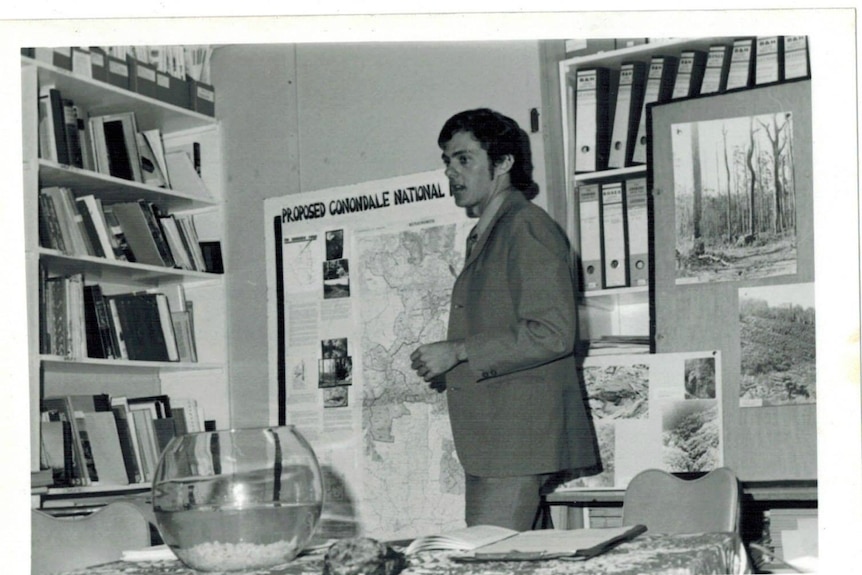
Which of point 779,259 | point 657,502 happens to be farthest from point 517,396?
point 779,259

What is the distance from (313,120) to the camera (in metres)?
3.42

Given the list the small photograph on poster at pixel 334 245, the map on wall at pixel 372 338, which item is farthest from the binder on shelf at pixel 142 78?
the small photograph on poster at pixel 334 245

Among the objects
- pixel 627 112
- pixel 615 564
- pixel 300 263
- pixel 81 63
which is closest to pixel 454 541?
pixel 615 564

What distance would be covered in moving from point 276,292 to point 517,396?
1.31 m

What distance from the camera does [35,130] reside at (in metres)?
2.93

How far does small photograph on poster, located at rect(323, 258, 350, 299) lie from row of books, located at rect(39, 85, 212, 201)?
0.54m

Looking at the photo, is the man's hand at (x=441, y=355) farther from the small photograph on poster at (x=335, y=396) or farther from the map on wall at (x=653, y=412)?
the small photograph on poster at (x=335, y=396)

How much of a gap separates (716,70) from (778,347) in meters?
0.75

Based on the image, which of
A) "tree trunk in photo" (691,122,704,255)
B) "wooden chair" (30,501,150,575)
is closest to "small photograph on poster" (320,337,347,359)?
"tree trunk in photo" (691,122,704,255)

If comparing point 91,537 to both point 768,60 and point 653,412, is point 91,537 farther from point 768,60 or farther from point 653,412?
point 768,60

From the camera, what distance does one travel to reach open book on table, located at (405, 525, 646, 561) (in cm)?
107

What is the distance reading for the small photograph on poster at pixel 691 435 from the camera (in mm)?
2557

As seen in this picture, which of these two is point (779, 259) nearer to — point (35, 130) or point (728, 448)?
point (728, 448)

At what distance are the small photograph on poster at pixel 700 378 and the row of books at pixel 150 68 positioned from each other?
1948 mm
